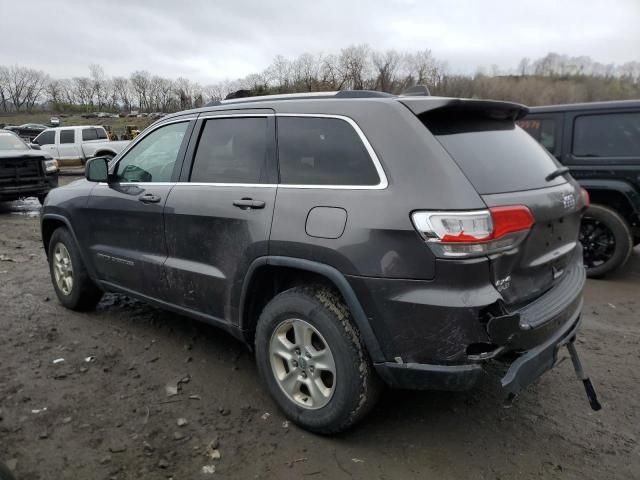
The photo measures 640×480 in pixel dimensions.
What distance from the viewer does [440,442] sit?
9.23ft

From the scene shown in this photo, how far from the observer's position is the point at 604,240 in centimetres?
587

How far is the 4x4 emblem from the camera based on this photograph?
283cm

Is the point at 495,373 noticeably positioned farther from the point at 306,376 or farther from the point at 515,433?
the point at 306,376

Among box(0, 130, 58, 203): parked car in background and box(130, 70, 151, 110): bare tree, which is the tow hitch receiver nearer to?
box(0, 130, 58, 203): parked car in background

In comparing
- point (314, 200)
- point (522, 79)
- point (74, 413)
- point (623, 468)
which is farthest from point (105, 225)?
point (522, 79)

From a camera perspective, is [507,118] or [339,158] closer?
[339,158]

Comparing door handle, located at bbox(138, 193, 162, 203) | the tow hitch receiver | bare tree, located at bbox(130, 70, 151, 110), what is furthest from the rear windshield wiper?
bare tree, located at bbox(130, 70, 151, 110)

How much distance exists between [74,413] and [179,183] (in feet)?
5.24

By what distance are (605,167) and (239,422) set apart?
4997 mm

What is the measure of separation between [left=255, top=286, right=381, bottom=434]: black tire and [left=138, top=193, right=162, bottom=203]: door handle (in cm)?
126

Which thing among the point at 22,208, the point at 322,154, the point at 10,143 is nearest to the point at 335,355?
the point at 322,154

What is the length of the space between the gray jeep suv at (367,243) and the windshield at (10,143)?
955 centimetres

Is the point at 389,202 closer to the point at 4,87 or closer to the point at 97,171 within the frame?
the point at 97,171

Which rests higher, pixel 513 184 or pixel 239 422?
pixel 513 184
